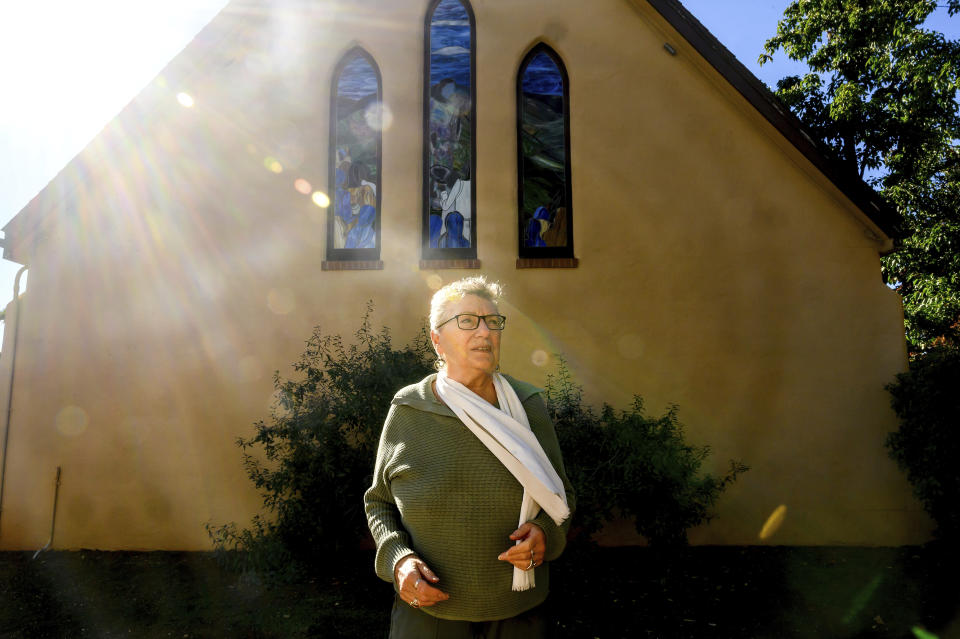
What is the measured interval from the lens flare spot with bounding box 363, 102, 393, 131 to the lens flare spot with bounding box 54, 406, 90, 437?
15.5 ft

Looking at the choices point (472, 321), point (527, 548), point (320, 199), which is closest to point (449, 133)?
point (320, 199)

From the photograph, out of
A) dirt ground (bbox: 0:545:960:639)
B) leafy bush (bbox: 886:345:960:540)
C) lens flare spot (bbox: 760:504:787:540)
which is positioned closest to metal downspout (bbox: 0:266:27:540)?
dirt ground (bbox: 0:545:960:639)

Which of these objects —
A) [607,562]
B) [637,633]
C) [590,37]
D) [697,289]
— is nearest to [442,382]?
[637,633]

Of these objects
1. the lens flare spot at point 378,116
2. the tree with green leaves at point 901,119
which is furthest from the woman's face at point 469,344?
the tree with green leaves at point 901,119

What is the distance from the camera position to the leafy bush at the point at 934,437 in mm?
5309

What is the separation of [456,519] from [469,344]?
661 millimetres

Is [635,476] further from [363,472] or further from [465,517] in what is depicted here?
[465,517]

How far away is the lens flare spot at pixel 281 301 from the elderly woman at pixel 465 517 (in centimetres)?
488

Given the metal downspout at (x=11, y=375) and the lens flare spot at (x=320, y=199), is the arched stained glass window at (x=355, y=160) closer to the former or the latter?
the lens flare spot at (x=320, y=199)

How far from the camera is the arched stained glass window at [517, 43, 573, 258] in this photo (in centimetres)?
696

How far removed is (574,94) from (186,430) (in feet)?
19.6

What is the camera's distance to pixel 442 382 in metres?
2.34

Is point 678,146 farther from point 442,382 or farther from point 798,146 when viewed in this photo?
point 442,382

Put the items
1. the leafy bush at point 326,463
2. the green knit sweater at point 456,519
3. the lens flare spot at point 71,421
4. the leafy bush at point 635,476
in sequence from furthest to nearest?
the lens flare spot at point 71,421 → the leafy bush at point 326,463 → the leafy bush at point 635,476 → the green knit sweater at point 456,519
